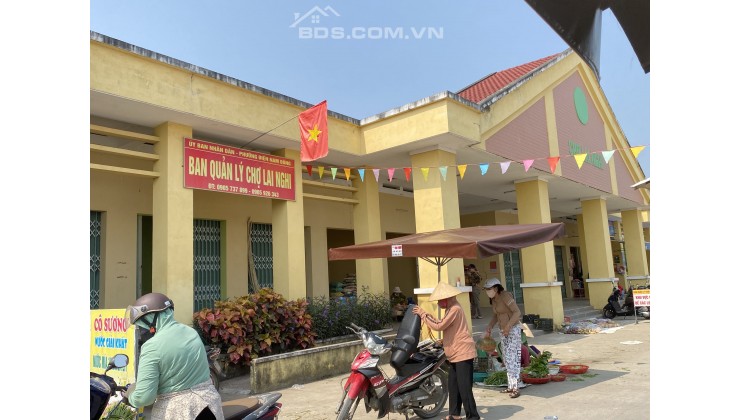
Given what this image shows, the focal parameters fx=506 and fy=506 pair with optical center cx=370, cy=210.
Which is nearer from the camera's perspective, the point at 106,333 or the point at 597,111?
the point at 106,333

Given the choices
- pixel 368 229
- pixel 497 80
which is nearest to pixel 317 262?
pixel 368 229

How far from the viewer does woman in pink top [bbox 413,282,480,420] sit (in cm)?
521

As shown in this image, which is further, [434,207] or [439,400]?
[434,207]

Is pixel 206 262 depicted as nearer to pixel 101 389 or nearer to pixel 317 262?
pixel 317 262

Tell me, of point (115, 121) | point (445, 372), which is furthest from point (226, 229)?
point (445, 372)

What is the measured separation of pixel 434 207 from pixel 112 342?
639 centimetres

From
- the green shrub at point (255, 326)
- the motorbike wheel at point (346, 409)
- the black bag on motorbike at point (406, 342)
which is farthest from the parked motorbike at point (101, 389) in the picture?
Answer: the green shrub at point (255, 326)

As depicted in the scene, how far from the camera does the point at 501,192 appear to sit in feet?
49.7

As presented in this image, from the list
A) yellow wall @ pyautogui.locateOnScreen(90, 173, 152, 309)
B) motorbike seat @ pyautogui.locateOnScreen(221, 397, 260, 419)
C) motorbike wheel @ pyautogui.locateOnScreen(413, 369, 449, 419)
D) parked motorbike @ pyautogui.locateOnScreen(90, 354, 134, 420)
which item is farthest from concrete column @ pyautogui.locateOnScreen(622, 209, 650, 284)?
parked motorbike @ pyautogui.locateOnScreen(90, 354, 134, 420)

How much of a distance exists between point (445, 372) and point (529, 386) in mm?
1667

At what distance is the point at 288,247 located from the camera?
941cm

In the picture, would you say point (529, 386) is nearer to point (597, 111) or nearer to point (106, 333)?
point (106, 333)

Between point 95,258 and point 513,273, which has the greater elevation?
point 95,258

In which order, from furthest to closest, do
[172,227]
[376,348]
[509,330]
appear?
[172,227] < [509,330] < [376,348]
